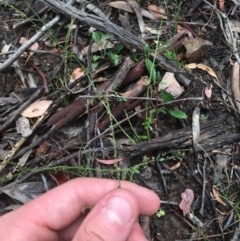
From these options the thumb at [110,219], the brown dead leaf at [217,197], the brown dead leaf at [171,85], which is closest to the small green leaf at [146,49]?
the brown dead leaf at [171,85]

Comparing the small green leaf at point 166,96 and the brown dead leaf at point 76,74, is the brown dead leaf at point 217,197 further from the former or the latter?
the brown dead leaf at point 76,74

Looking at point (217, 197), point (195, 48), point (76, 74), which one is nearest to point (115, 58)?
point (76, 74)

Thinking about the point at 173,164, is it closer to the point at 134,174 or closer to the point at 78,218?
the point at 134,174

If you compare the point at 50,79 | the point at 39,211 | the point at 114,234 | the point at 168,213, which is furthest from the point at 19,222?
the point at 50,79

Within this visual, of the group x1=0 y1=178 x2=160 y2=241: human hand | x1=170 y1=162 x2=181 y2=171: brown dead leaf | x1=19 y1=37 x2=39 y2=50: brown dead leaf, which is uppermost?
x1=19 y1=37 x2=39 y2=50: brown dead leaf

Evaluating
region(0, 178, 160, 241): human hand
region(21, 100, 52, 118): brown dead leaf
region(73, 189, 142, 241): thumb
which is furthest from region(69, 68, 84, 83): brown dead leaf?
region(73, 189, 142, 241): thumb

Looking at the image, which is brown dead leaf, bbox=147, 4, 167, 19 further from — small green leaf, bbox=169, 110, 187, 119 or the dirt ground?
small green leaf, bbox=169, 110, 187, 119

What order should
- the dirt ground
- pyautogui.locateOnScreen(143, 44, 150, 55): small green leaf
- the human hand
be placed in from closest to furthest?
the human hand, the dirt ground, pyautogui.locateOnScreen(143, 44, 150, 55): small green leaf

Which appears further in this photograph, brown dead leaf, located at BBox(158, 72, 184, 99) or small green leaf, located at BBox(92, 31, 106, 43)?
small green leaf, located at BBox(92, 31, 106, 43)
